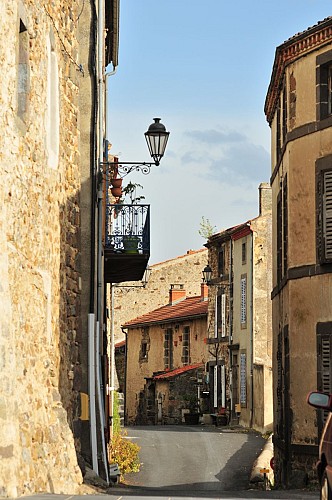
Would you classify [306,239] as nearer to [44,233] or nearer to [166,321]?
[44,233]

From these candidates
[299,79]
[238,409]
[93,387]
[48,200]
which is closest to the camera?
[48,200]

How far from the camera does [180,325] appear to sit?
49000mm

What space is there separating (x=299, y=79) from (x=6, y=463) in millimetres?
12270

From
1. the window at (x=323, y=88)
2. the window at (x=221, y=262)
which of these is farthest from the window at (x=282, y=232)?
the window at (x=221, y=262)

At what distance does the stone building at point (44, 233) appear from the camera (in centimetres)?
995

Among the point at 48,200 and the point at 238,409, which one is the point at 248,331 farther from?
the point at 48,200

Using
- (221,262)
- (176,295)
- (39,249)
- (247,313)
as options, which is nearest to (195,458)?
(247,313)

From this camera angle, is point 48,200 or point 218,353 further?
point 218,353

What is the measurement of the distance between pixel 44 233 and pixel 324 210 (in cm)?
778

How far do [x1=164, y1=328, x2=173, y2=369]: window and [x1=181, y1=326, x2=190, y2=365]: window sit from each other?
1150 mm

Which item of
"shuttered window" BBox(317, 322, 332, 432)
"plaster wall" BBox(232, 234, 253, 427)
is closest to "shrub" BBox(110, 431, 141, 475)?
"shuttered window" BBox(317, 322, 332, 432)

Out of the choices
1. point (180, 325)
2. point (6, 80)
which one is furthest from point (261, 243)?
point (6, 80)

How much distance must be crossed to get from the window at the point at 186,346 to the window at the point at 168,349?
1.15m

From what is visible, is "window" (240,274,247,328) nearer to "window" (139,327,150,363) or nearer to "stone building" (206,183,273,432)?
"stone building" (206,183,273,432)
